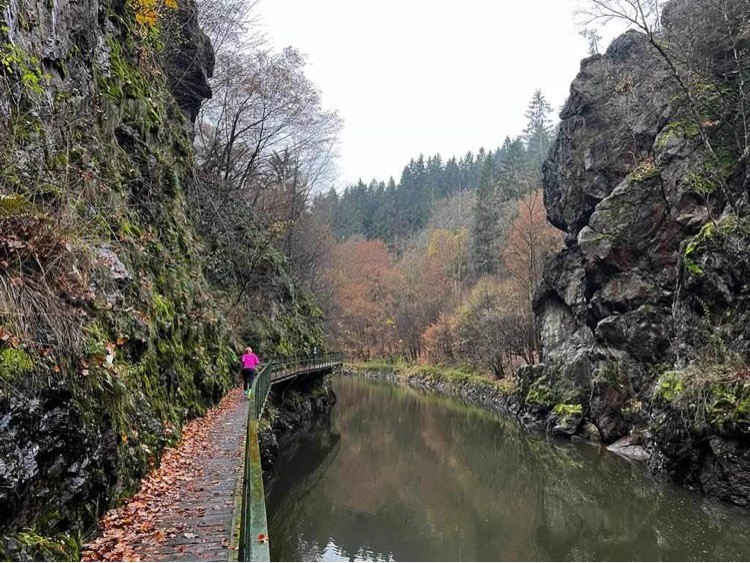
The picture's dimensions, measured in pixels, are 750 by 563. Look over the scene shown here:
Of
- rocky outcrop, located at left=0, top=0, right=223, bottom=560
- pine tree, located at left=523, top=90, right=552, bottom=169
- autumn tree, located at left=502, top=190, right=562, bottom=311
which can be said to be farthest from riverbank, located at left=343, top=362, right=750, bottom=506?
pine tree, located at left=523, top=90, right=552, bottom=169

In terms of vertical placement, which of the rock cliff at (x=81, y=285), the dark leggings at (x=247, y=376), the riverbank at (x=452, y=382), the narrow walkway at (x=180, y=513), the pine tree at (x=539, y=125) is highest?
the pine tree at (x=539, y=125)

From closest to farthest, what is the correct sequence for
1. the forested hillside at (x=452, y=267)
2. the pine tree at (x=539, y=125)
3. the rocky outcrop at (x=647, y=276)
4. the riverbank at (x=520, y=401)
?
the rocky outcrop at (x=647, y=276) → the riverbank at (x=520, y=401) → the forested hillside at (x=452, y=267) → the pine tree at (x=539, y=125)

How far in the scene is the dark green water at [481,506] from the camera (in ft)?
37.0

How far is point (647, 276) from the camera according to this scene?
74.9 feet

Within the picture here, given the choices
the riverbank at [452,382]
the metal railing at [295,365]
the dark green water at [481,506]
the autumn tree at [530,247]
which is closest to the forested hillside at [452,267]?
the autumn tree at [530,247]

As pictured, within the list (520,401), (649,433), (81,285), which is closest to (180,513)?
(81,285)

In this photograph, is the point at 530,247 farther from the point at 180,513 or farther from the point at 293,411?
the point at 180,513

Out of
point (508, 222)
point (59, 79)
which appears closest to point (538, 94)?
point (508, 222)

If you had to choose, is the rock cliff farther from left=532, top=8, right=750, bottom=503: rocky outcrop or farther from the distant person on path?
Result: left=532, top=8, right=750, bottom=503: rocky outcrop

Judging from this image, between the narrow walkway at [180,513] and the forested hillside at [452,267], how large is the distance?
30.0 m

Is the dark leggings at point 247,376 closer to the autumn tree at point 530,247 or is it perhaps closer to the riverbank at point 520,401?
the riverbank at point 520,401

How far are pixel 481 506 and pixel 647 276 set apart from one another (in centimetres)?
1383

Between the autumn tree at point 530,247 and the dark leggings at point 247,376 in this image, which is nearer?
the dark leggings at point 247,376

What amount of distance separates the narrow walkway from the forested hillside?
30.0 meters
